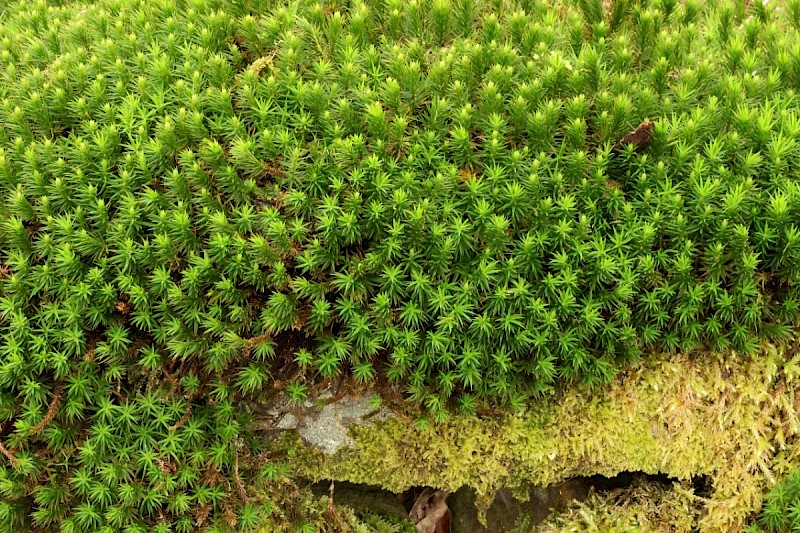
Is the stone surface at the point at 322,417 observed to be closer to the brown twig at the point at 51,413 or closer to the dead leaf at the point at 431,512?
the dead leaf at the point at 431,512

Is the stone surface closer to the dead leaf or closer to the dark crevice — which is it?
the dark crevice

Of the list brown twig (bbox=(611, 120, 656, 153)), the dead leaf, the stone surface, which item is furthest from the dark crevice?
brown twig (bbox=(611, 120, 656, 153))

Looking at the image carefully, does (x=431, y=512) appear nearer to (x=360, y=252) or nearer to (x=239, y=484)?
(x=239, y=484)

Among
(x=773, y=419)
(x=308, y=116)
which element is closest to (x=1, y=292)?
(x=308, y=116)

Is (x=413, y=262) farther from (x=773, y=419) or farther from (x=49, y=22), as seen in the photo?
(x=49, y=22)

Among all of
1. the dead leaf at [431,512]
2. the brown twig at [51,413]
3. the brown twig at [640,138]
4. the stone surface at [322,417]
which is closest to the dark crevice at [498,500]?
the dead leaf at [431,512]
